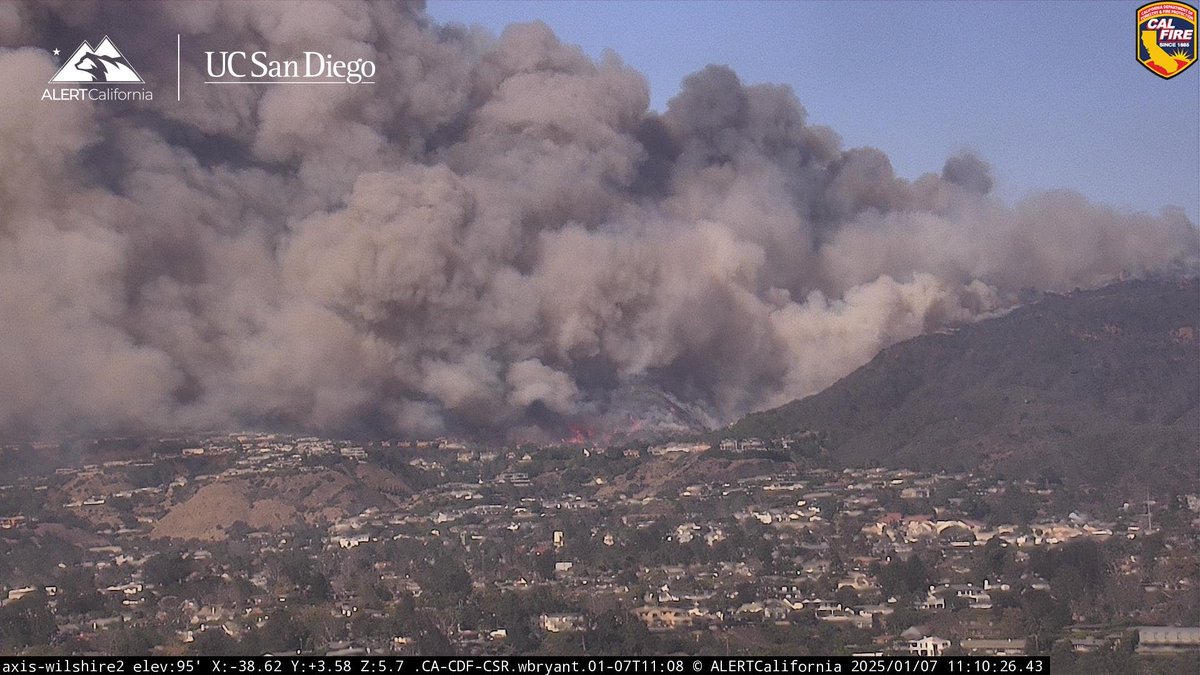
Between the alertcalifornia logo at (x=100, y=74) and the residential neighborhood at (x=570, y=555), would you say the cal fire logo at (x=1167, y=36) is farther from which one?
the alertcalifornia logo at (x=100, y=74)

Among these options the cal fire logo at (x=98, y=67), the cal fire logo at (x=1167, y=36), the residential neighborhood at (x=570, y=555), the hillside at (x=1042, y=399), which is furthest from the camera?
the cal fire logo at (x=98, y=67)

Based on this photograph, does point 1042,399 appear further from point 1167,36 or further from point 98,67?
point 98,67

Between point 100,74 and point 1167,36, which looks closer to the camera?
point 1167,36

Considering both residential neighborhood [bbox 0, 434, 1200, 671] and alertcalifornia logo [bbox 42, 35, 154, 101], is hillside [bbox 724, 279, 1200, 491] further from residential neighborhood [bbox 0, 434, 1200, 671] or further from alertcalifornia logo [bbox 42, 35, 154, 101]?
alertcalifornia logo [bbox 42, 35, 154, 101]

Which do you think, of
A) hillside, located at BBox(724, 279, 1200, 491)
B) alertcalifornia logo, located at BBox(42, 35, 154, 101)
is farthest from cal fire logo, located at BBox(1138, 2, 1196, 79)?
alertcalifornia logo, located at BBox(42, 35, 154, 101)

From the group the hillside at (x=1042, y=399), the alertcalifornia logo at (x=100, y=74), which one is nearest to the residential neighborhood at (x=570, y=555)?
the hillside at (x=1042, y=399)

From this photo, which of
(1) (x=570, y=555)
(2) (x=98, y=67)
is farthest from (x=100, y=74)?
(1) (x=570, y=555)
